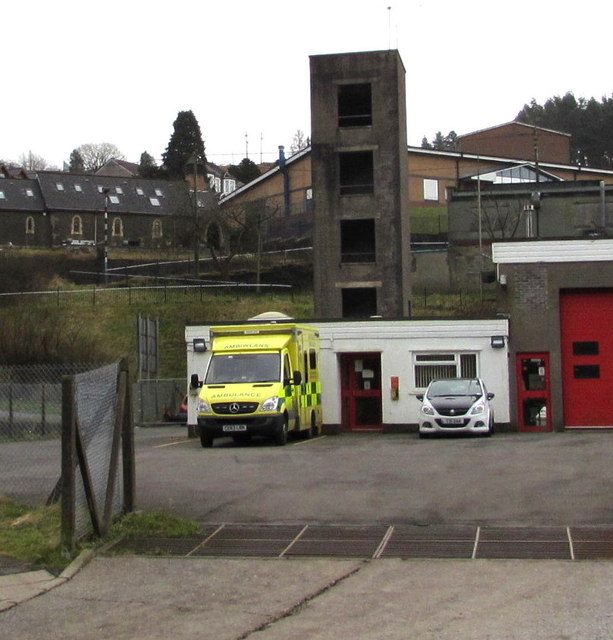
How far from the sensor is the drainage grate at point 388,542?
426 inches

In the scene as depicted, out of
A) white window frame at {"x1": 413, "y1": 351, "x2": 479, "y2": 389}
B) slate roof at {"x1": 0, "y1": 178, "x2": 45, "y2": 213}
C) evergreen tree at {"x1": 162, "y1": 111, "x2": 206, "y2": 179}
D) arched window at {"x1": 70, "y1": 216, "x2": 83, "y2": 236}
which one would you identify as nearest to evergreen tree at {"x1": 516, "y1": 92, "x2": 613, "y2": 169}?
evergreen tree at {"x1": 162, "y1": 111, "x2": 206, "y2": 179}

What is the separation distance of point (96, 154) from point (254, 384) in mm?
140795

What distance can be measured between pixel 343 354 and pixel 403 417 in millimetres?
2610

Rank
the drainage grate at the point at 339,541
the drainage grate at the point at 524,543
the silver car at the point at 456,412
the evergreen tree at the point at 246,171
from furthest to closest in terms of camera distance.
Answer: the evergreen tree at the point at 246,171
the silver car at the point at 456,412
the drainage grate at the point at 339,541
the drainage grate at the point at 524,543

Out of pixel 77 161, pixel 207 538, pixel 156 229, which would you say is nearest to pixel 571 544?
pixel 207 538

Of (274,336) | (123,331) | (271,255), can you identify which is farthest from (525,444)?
(271,255)

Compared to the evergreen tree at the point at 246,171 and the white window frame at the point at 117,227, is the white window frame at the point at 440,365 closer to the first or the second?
the white window frame at the point at 117,227

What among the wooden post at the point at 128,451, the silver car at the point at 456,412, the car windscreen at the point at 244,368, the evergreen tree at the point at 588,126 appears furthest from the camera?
the evergreen tree at the point at 588,126

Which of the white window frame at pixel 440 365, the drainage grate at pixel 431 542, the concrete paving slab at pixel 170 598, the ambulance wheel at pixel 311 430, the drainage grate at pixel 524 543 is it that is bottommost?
the ambulance wheel at pixel 311 430

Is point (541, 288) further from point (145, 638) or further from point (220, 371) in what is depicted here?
point (145, 638)

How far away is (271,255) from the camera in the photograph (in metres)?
79.5

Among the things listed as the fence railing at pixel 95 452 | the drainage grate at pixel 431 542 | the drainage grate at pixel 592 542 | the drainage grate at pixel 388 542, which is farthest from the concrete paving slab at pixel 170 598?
the drainage grate at pixel 592 542

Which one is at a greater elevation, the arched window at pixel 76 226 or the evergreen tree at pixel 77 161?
the evergreen tree at pixel 77 161

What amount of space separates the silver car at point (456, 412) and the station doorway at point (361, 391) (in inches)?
189
